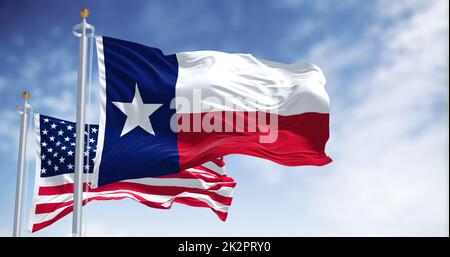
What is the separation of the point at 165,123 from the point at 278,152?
2381mm

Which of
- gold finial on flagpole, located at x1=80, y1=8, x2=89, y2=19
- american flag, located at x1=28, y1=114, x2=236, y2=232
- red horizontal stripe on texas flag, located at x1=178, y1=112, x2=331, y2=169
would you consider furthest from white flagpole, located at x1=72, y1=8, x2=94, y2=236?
american flag, located at x1=28, y1=114, x2=236, y2=232

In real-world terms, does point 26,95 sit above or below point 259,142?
above

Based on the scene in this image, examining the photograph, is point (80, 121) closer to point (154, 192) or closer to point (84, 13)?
point (84, 13)

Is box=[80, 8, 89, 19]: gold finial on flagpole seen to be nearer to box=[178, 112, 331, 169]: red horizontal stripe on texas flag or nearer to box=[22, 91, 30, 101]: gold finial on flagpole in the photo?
box=[178, 112, 331, 169]: red horizontal stripe on texas flag

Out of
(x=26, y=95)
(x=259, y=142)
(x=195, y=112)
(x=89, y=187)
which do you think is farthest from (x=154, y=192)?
(x=26, y=95)

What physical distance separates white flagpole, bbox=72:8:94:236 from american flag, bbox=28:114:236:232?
331 cm

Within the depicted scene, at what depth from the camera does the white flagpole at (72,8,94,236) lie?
9.30 metres

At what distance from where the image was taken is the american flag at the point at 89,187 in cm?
1331

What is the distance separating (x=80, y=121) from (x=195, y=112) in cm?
250

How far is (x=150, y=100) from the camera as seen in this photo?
1125cm

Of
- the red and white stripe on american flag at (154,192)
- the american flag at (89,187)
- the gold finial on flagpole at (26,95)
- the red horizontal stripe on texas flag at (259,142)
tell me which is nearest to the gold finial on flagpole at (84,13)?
the red horizontal stripe on texas flag at (259,142)

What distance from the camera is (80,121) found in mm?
9750
